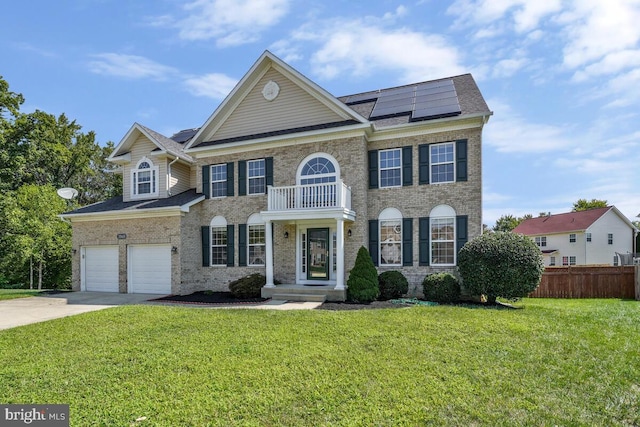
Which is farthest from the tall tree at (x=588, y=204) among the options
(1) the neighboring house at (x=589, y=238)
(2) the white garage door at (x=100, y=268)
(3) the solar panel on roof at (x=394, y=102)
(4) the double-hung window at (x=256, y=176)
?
(2) the white garage door at (x=100, y=268)

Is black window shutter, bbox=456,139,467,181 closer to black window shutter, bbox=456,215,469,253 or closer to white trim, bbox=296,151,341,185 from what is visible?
black window shutter, bbox=456,215,469,253

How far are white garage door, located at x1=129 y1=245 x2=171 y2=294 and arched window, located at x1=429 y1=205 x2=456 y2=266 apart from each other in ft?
35.6

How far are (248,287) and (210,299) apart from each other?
145 centimetres

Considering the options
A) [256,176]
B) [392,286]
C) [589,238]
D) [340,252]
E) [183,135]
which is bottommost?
[392,286]

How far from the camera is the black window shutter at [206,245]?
15248 millimetres

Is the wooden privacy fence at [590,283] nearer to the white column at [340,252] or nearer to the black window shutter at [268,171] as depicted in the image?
the white column at [340,252]

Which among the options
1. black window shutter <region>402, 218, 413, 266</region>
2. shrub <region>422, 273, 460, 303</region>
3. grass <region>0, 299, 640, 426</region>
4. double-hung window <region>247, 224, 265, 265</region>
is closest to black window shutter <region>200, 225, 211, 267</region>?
double-hung window <region>247, 224, 265, 265</region>

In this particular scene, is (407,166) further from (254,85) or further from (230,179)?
(230,179)

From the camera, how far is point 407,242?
512 inches

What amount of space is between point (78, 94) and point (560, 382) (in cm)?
1991

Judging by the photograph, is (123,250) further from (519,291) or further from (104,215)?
(519,291)

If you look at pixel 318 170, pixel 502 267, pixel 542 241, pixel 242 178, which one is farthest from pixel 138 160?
pixel 542 241

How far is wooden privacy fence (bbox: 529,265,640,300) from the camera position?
14.6 m

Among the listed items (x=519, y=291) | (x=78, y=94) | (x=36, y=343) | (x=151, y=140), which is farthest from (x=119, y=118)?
(x=519, y=291)
